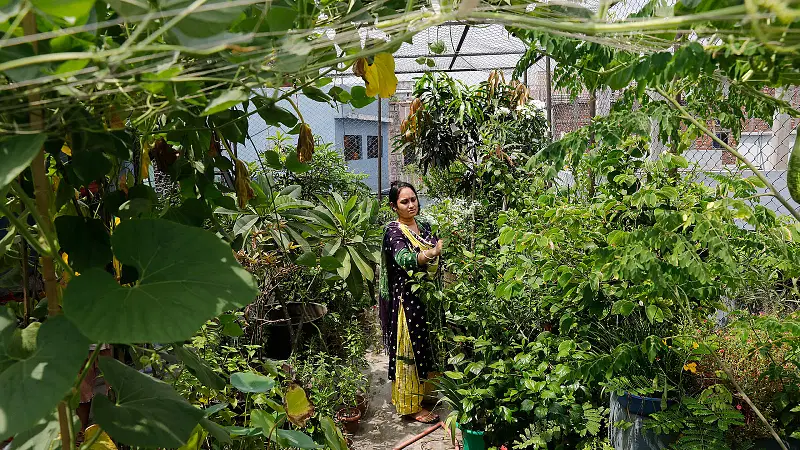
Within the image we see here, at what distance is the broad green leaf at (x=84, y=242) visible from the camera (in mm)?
667

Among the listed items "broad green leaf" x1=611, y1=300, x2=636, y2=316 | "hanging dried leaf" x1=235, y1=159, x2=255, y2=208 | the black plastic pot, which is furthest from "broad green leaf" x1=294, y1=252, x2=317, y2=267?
the black plastic pot

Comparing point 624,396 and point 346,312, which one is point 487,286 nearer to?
point 624,396

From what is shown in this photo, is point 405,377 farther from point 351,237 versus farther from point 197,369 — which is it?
point 197,369

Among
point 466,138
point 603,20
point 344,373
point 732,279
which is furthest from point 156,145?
point 466,138

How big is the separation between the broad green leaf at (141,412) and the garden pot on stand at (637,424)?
1.46 m

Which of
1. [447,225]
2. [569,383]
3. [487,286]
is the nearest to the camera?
[569,383]

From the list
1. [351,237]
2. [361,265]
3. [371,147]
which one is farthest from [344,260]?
[371,147]

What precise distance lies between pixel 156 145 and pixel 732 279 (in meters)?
1.36

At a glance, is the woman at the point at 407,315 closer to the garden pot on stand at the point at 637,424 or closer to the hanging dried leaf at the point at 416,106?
the hanging dried leaf at the point at 416,106

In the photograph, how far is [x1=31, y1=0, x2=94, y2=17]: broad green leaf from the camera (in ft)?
1.18

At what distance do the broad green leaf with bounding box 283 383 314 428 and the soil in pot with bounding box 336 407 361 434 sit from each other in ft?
5.12

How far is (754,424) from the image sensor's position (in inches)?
68.3

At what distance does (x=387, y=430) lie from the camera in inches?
126

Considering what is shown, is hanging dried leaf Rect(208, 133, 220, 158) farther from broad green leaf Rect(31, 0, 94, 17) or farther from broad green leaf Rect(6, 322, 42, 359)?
broad green leaf Rect(31, 0, 94, 17)
